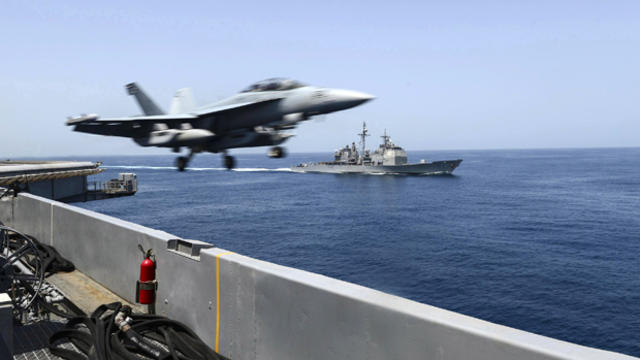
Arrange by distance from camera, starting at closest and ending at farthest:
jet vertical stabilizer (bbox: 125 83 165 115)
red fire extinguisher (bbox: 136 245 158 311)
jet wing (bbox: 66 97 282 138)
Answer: red fire extinguisher (bbox: 136 245 158 311) < jet wing (bbox: 66 97 282 138) < jet vertical stabilizer (bbox: 125 83 165 115)

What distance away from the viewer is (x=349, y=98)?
1113 centimetres

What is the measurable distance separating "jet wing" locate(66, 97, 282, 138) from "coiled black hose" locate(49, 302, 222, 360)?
604 centimetres

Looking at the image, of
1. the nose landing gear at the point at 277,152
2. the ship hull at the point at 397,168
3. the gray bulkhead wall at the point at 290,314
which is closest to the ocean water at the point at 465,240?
the ship hull at the point at 397,168

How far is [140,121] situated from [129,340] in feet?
24.7

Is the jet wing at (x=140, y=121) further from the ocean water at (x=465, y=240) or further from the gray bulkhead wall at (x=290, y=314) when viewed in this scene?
the ocean water at (x=465, y=240)

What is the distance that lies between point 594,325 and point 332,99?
33404 millimetres

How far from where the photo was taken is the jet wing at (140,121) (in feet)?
41.3

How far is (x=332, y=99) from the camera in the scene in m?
11.4

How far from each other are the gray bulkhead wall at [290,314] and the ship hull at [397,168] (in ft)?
460

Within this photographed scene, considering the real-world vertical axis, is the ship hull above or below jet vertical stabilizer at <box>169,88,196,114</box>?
below

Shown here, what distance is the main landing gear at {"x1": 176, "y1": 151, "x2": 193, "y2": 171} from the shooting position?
12648mm

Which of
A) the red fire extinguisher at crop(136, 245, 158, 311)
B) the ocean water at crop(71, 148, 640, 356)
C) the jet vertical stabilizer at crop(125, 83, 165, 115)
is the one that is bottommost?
the ocean water at crop(71, 148, 640, 356)

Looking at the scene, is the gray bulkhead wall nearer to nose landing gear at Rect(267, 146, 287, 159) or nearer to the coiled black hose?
the coiled black hose

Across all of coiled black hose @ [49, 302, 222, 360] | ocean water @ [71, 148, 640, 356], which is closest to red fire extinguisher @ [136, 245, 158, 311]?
coiled black hose @ [49, 302, 222, 360]
